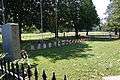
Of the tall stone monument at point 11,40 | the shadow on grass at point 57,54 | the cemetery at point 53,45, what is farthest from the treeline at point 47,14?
the tall stone monument at point 11,40

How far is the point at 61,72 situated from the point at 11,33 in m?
3.20

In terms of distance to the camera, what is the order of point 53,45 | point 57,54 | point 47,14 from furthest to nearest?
1. point 47,14
2. point 53,45
3. point 57,54

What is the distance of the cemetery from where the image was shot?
479 inches

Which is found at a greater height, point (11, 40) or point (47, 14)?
point (47, 14)

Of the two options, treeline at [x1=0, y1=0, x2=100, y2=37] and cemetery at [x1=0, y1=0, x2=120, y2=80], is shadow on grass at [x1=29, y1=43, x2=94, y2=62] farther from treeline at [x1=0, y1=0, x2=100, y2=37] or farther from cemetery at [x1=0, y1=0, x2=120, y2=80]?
treeline at [x1=0, y1=0, x2=100, y2=37]

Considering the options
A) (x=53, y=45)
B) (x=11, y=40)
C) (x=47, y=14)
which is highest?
(x=47, y=14)

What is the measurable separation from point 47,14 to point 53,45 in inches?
657

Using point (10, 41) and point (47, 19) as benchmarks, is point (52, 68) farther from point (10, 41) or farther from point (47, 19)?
point (47, 19)

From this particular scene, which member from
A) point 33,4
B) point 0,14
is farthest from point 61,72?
point 33,4

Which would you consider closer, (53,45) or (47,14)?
(53,45)

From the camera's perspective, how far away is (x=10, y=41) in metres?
14.6

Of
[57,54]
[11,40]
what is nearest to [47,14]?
[57,54]

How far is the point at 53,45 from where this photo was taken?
3034cm

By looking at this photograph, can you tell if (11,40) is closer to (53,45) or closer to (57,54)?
(57,54)
